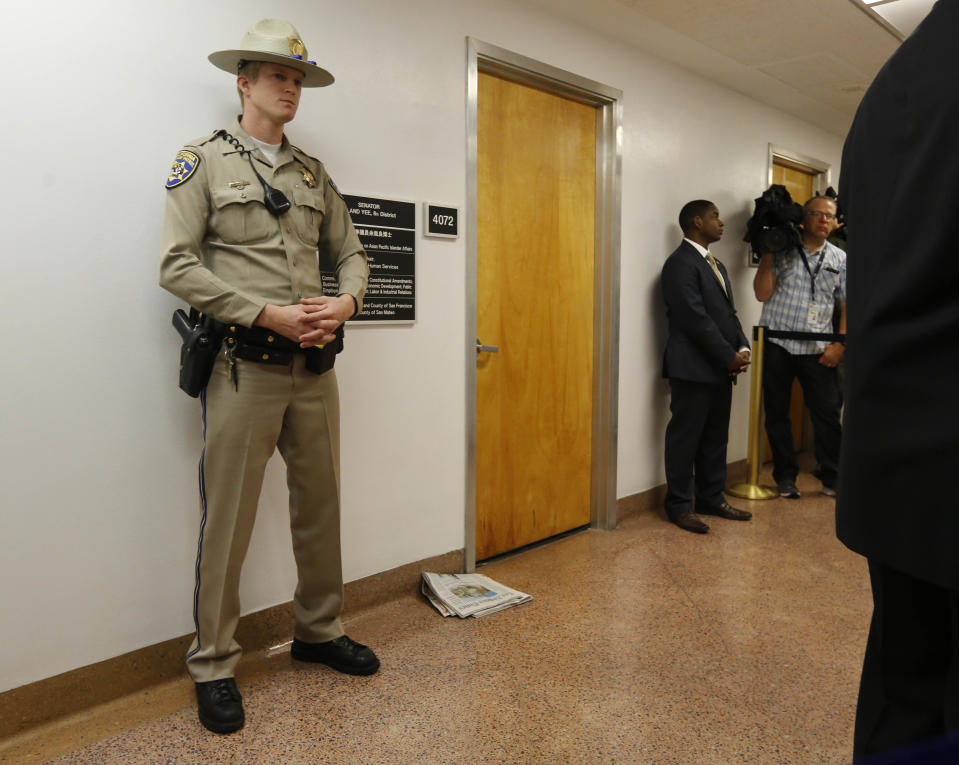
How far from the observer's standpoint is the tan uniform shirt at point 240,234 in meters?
1.85

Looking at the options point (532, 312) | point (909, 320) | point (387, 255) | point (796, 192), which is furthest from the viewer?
point (796, 192)

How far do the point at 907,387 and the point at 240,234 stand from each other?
1.66 meters

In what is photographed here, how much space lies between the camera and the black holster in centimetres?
189

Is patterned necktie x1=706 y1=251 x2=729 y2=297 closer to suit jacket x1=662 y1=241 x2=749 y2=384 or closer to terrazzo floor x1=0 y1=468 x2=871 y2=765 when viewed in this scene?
suit jacket x1=662 y1=241 x2=749 y2=384

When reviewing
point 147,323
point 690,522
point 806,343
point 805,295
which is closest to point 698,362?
point 690,522

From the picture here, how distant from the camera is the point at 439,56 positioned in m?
2.73

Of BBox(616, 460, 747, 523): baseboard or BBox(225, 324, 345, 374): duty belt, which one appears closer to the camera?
BBox(225, 324, 345, 374): duty belt

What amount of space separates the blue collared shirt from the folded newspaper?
2396 mm

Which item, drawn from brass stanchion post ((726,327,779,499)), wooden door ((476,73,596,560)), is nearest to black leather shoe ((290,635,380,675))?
wooden door ((476,73,596,560))

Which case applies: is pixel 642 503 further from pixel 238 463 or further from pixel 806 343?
pixel 238 463

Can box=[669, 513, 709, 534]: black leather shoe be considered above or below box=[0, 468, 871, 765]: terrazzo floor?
above

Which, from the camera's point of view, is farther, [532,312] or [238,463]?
[532,312]

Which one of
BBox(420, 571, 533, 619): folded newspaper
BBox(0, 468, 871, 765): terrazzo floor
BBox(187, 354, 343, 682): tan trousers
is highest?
BBox(187, 354, 343, 682): tan trousers

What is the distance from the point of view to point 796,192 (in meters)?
5.20
